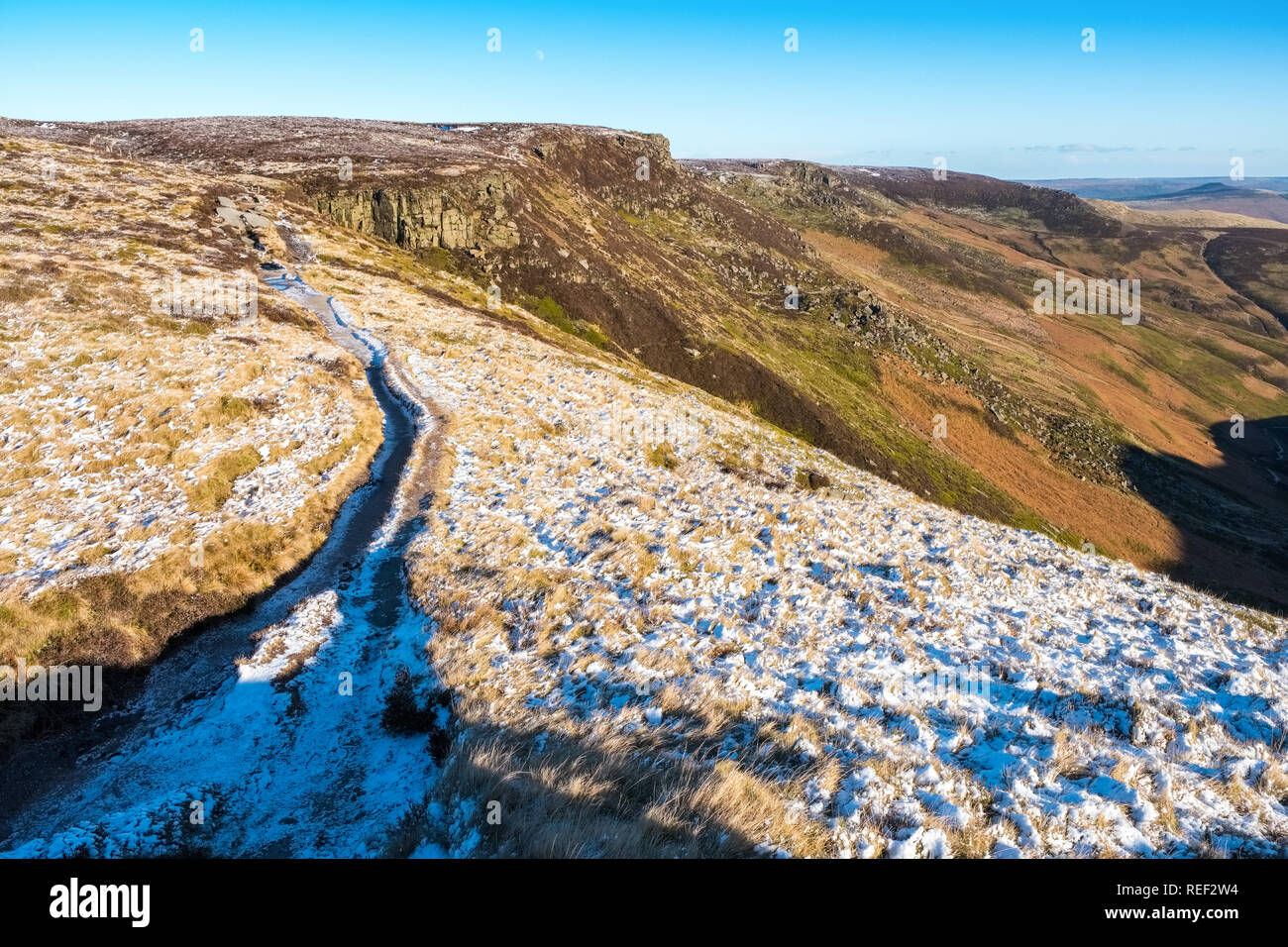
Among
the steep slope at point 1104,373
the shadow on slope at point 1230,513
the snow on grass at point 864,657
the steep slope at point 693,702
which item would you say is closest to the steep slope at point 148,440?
the steep slope at point 693,702

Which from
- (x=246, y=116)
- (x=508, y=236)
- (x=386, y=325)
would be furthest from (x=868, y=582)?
(x=246, y=116)

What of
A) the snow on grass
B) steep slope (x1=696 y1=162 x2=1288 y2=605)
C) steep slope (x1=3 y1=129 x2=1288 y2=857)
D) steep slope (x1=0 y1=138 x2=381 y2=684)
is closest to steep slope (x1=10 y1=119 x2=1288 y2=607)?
steep slope (x1=696 y1=162 x2=1288 y2=605)

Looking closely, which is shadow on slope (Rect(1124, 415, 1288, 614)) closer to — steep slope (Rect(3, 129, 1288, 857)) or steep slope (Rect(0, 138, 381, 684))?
steep slope (Rect(3, 129, 1288, 857))

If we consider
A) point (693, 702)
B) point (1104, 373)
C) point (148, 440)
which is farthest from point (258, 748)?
point (1104, 373)

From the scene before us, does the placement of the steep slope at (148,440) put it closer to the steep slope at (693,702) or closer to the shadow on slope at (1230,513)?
the steep slope at (693,702)

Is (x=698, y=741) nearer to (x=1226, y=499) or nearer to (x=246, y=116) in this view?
(x=1226, y=499)

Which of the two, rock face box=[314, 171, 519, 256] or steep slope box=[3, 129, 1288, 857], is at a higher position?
rock face box=[314, 171, 519, 256]

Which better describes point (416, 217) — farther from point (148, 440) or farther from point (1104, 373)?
point (1104, 373)
